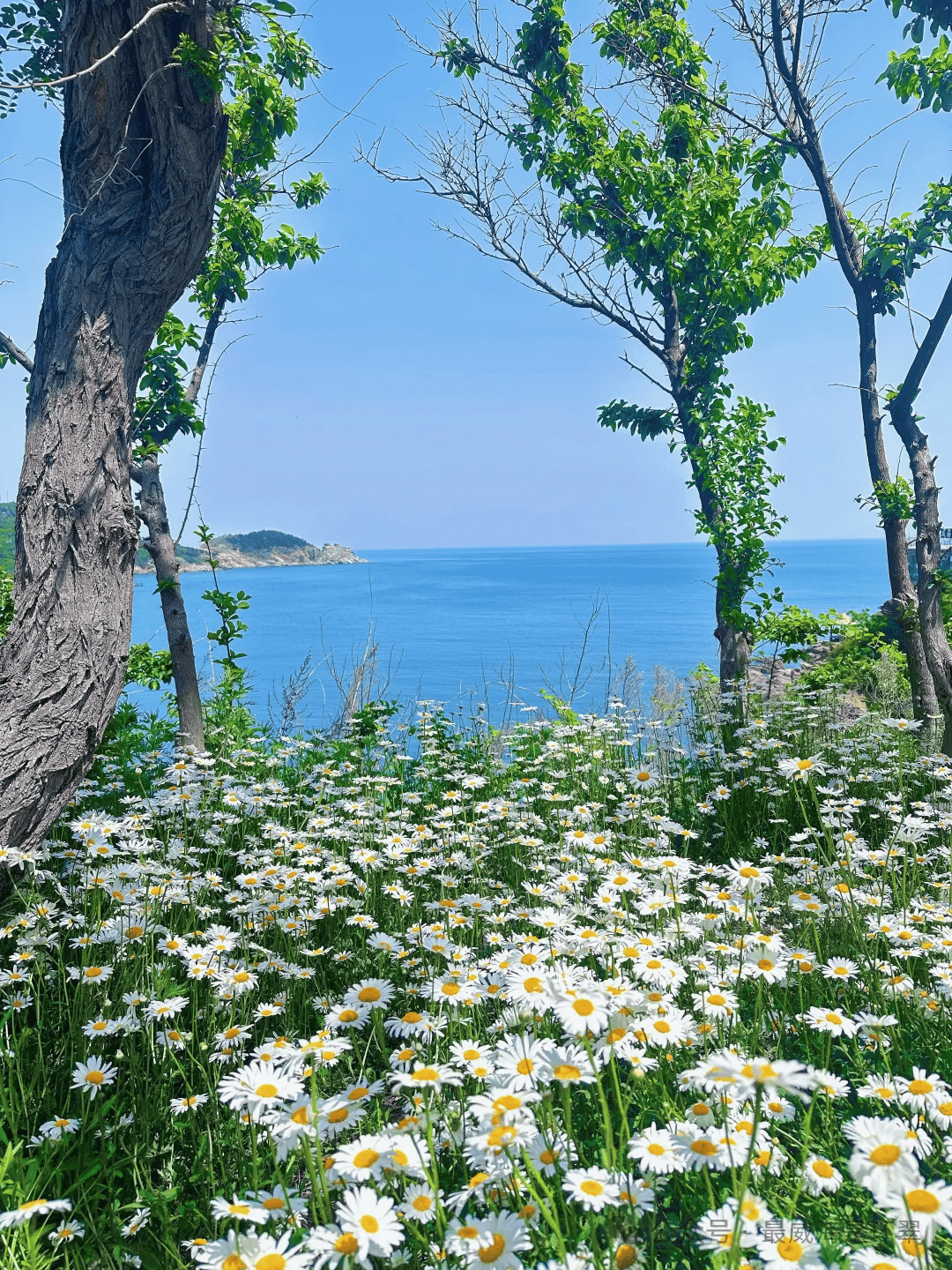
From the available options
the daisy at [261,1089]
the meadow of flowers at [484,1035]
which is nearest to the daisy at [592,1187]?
the meadow of flowers at [484,1035]

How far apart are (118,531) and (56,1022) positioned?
6.28ft

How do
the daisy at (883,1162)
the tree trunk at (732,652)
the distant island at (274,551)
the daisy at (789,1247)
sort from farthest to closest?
the distant island at (274,551), the tree trunk at (732,652), the daisy at (789,1247), the daisy at (883,1162)

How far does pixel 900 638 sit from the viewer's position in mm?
5941

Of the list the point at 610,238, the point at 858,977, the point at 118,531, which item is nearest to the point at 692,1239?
the point at 858,977

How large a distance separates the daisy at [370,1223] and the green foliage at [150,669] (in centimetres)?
521

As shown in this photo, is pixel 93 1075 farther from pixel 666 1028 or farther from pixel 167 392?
pixel 167 392

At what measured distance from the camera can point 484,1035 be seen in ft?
7.46

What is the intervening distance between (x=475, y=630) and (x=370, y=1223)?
29.3 m

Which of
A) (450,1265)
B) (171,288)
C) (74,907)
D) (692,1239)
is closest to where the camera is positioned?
(450,1265)

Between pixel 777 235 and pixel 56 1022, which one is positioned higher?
pixel 777 235

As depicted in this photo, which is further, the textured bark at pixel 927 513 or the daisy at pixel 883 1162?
the textured bark at pixel 927 513

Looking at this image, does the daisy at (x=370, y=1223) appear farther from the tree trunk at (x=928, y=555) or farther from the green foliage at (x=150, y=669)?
the green foliage at (x=150, y=669)

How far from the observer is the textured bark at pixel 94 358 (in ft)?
10.3

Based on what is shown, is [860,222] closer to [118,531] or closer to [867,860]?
[867,860]
